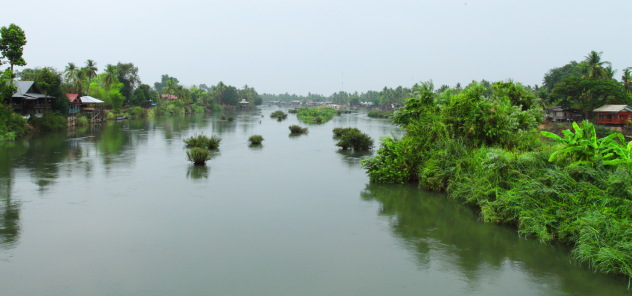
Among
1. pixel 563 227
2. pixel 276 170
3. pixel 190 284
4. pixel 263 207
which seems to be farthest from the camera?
pixel 276 170

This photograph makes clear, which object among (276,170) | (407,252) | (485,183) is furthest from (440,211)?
(276,170)

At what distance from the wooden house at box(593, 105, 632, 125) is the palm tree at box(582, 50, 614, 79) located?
11466 mm

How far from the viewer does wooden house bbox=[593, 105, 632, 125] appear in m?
52.0

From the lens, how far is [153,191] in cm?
2062

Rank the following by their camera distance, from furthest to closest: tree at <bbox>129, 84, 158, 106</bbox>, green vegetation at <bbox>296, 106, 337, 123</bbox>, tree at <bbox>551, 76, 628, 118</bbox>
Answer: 1. tree at <bbox>129, 84, 158, 106</bbox>
2. green vegetation at <bbox>296, 106, 337, 123</bbox>
3. tree at <bbox>551, 76, 628, 118</bbox>

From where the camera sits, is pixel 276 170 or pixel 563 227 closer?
pixel 563 227

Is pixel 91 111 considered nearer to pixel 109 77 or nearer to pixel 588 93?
pixel 109 77

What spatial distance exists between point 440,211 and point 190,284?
10.9 metres

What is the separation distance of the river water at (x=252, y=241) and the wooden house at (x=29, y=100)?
2439 cm

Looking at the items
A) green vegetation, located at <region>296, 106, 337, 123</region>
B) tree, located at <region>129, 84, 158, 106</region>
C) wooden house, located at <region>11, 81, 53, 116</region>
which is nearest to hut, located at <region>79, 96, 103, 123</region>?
wooden house, located at <region>11, 81, 53, 116</region>

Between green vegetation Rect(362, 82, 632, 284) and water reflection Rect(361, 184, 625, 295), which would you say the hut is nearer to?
green vegetation Rect(362, 82, 632, 284)

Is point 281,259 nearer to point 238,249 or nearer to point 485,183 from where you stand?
point 238,249

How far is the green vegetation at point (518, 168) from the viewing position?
462 inches

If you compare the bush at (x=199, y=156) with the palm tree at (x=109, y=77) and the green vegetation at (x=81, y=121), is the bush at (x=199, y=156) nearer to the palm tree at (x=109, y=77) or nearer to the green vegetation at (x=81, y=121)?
the green vegetation at (x=81, y=121)
